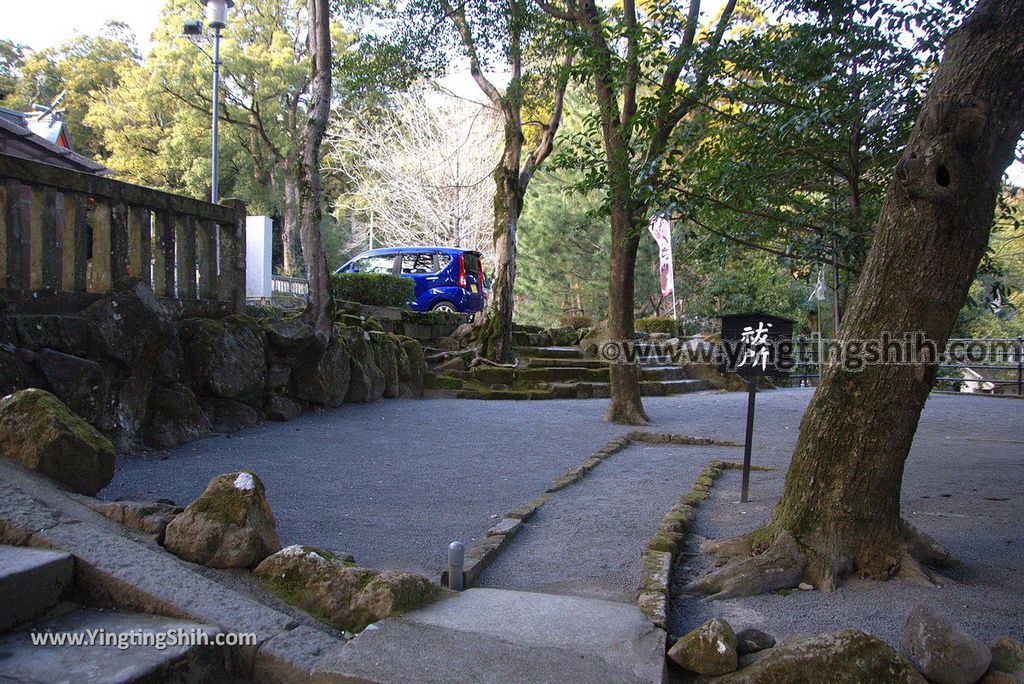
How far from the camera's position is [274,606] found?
3.13 metres

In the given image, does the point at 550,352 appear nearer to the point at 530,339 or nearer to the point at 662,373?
the point at 530,339

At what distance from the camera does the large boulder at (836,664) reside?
2.65 metres

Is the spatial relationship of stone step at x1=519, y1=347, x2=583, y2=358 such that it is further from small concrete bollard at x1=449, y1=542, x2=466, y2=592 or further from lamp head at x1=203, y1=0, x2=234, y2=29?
Result: small concrete bollard at x1=449, y1=542, x2=466, y2=592

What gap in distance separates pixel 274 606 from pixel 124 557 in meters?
0.62

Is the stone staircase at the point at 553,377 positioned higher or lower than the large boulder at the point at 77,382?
lower

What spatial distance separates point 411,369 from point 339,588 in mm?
9073

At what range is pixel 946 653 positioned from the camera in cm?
271

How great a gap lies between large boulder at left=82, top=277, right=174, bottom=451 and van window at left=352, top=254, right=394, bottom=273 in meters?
11.4

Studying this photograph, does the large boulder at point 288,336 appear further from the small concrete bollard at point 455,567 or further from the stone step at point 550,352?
the stone step at point 550,352

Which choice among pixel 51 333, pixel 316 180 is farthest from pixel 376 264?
pixel 51 333

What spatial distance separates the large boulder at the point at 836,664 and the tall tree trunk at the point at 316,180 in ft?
23.5

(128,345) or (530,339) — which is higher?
(128,345)

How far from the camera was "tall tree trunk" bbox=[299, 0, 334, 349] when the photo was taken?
923 centimetres

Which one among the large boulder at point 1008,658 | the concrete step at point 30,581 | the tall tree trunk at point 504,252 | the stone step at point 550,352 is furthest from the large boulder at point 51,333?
the stone step at point 550,352
